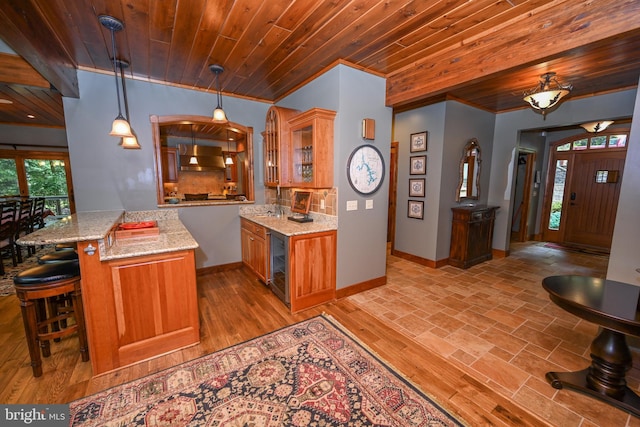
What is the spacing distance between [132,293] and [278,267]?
1.56 m

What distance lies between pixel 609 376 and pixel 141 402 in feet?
10.3

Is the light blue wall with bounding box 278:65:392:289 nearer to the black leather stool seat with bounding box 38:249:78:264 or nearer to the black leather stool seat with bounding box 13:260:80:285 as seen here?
the black leather stool seat with bounding box 13:260:80:285

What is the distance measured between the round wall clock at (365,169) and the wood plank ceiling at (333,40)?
2.31 feet

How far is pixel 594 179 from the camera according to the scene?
17.5 ft

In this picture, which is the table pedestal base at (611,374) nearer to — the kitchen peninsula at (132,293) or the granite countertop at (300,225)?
the granite countertop at (300,225)

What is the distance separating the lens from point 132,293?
203 centimetres

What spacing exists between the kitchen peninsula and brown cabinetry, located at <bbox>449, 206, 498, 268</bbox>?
4038mm

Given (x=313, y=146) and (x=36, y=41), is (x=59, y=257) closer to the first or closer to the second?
(x=36, y=41)

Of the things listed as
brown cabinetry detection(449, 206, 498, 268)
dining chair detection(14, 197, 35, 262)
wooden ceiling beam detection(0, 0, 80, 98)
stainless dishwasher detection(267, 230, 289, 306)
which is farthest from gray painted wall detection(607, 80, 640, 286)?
dining chair detection(14, 197, 35, 262)

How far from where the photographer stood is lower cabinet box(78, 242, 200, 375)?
191 cm

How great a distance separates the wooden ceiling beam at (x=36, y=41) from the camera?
1.78 m

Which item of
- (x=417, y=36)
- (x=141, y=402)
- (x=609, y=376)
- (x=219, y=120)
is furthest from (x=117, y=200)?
(x=609, y=376)

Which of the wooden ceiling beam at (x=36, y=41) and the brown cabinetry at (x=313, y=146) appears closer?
the wooden ceiling beam at (x=36, y=41)

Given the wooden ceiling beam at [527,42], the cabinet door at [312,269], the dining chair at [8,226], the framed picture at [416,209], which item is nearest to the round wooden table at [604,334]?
the wooden ceiling beam at [527,42]
